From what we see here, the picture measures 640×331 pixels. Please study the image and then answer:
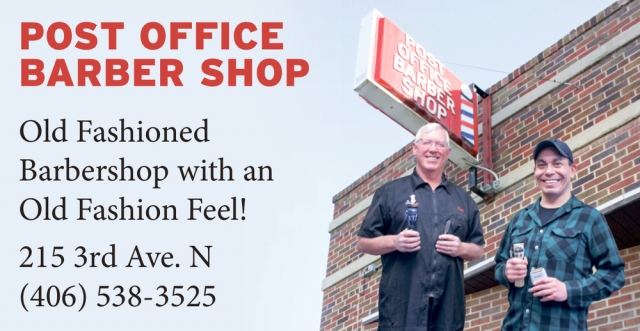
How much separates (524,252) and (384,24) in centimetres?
478

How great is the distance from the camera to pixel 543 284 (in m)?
3.79

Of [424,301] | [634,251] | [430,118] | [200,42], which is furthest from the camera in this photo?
[200,42]

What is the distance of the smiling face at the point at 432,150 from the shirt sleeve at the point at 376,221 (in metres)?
0.29

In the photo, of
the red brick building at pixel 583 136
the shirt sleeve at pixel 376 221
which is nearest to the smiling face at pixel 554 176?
the shirt sleeve at pixel 376 221

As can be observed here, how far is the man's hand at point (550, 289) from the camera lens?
376 cm

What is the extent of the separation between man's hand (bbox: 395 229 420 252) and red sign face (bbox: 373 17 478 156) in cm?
399

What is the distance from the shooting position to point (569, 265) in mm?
3914

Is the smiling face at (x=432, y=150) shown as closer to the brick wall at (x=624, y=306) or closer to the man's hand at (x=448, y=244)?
the man's hand at (x=448, y=244)

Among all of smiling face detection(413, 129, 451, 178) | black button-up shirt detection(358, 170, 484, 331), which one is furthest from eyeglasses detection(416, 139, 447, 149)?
black button-up shirt detection(358, 170, 484, 331)

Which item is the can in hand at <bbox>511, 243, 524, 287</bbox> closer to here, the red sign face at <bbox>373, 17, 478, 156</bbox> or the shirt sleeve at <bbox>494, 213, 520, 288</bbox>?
the shirt sleeve at <bbox>494, 213, 520, 288</bbox>

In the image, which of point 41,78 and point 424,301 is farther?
point 41,78

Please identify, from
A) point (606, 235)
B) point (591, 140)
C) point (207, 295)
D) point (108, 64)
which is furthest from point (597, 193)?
point (108, 64)

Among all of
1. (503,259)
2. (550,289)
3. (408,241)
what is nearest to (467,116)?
(503,259)

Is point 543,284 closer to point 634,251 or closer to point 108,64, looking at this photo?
point 634,251
